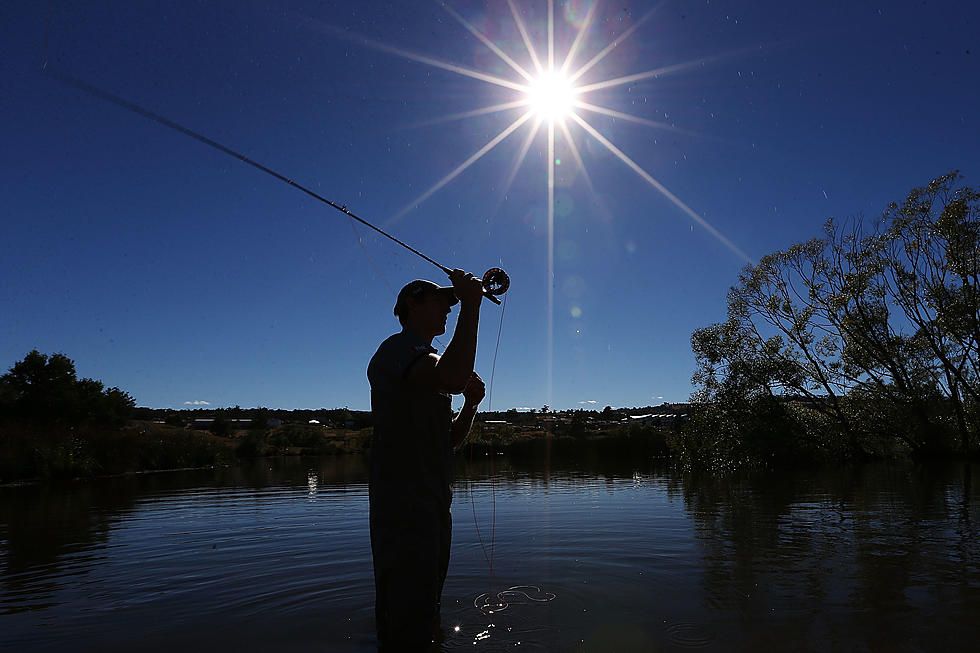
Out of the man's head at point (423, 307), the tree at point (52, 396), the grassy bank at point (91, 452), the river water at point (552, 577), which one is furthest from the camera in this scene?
the tree at point (52, 396)

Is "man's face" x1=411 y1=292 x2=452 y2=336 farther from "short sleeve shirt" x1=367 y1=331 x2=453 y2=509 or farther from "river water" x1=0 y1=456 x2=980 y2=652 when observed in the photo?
"river water" x1=0 y1=456 x2=980 y2=652

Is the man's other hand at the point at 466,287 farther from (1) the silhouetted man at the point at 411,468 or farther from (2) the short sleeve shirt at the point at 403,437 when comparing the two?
(2) the short sleeve shirt at the point at 403,437

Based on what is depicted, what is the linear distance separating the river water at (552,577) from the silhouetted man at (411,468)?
1520 millimetres

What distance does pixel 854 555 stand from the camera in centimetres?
821

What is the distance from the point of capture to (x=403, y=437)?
3668mm

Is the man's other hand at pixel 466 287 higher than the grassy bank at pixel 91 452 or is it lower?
higher

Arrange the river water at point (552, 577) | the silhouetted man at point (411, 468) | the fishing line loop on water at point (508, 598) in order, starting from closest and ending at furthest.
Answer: the silhouetted man at point (411, 468) → the river water at point (552, 577) → the fishing line loop on water at point (508, 598)

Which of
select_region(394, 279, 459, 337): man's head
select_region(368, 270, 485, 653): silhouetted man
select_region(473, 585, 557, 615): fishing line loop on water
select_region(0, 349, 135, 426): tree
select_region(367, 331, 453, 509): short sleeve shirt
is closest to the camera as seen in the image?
select_region(368, 270, 485, 653): silhouetted man

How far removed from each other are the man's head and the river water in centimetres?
258

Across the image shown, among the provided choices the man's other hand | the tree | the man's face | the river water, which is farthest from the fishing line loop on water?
the tree

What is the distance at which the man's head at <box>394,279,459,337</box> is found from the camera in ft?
13.2

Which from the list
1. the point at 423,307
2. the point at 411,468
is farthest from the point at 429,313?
the point at 411,468

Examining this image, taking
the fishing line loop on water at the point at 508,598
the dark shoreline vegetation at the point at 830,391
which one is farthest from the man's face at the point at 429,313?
the dark shoreline vegetation at the point at 830,391

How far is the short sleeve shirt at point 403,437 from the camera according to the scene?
3.65m
